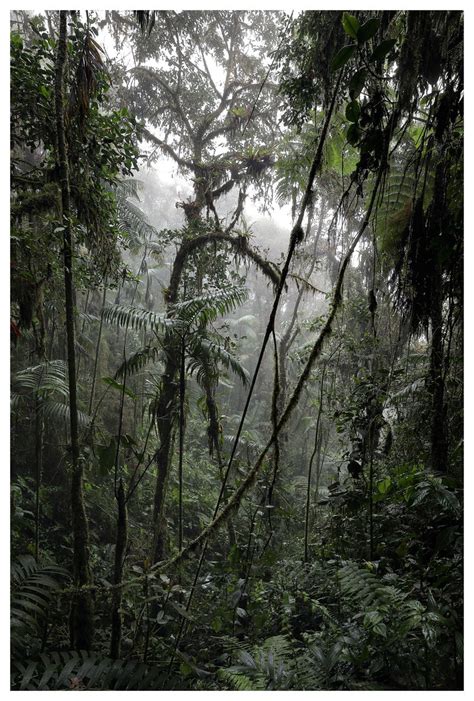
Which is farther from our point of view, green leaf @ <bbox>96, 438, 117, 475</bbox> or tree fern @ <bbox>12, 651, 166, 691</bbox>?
green leaf @ <bbox>96, 438, 117, 475</bbox>

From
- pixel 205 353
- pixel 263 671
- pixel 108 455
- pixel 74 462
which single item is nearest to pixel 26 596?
pixel 74 462

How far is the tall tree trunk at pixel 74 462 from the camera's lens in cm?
279

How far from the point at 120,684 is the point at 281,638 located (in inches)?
39.2

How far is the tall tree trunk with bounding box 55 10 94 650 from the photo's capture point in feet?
9.16

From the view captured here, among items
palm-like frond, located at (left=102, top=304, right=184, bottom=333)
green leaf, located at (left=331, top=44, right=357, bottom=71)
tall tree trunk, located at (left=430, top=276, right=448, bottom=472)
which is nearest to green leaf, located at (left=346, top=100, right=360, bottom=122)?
green leaf, located at (left=331, top=44, right=357, bottom=71)

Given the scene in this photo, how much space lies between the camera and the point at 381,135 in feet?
7.01

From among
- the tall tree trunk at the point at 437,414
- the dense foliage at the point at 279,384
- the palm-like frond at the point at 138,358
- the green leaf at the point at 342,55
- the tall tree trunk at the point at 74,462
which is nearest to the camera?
the green leaf at the point at 342,55

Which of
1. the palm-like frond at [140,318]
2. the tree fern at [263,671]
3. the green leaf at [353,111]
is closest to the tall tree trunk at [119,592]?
the tree fern at [263,671]

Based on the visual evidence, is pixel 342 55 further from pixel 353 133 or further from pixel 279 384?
pixel 279 384

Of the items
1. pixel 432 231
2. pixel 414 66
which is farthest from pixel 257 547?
pixel 414 66

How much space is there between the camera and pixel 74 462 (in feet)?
9.24

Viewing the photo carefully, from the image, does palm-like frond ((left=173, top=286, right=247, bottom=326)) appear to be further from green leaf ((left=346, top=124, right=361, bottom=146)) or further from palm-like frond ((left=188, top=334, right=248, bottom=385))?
green leaf ((left=346, top=124, right=361, bottom=146))

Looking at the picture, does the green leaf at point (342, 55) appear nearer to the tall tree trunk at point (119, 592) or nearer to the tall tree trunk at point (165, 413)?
the tall tree trunk at point (119, 592)

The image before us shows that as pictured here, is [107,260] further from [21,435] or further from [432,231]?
[21,435]
